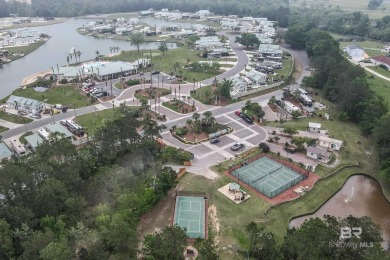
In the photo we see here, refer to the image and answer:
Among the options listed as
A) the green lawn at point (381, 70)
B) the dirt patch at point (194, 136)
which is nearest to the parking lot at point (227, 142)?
the dirt patch at point (194, 136)

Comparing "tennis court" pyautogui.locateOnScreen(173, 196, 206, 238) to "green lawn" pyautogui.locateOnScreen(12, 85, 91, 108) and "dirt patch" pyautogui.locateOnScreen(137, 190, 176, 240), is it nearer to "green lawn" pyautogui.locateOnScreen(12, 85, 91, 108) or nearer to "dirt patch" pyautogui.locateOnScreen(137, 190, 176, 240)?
"dirt patch" pyautogui.locateOnScreen(137, 190, 176, 240)

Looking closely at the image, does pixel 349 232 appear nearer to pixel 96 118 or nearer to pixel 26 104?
pixel 96 118

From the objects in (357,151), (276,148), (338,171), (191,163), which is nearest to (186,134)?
(191,163)

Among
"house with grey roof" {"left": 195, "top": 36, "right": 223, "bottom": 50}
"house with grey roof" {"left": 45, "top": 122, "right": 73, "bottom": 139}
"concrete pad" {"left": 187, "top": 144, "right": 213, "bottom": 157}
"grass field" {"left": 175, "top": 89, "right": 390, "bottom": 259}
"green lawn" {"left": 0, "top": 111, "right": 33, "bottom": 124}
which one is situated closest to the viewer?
"grass field" {"left": 175, "top": 89, "right": 390, "bottom": 259}

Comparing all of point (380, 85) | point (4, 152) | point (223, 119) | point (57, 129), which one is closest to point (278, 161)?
point (223, 119)

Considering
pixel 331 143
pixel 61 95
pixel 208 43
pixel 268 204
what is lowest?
pixel 268 204

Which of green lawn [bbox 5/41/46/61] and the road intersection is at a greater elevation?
green lawn [bbox 5/41/46/61]

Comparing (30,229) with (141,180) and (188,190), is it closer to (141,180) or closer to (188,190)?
(141,180)

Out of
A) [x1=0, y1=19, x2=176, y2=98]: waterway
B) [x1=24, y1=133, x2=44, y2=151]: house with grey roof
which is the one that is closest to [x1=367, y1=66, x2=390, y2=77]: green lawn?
[x1=0, y1=19, x2=176, y2=98]: waterway
